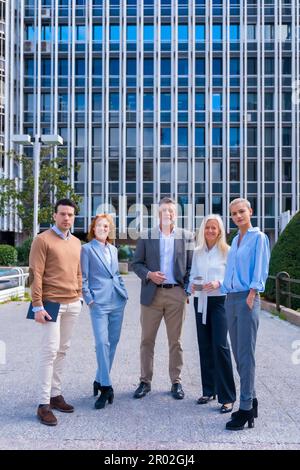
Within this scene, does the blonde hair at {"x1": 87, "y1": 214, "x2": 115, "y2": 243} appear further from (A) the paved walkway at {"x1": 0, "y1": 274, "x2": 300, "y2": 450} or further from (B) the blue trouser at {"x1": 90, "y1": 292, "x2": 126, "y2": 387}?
(A) the paved walkway at {"x1": 0, "y1": 274, "x2": 300, "y2": 450}

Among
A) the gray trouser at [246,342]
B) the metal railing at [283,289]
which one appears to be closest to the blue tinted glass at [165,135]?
the metal railing at [283,289]

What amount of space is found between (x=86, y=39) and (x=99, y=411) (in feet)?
164

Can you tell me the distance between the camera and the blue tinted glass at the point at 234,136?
165 ft

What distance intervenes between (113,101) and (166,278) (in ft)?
154

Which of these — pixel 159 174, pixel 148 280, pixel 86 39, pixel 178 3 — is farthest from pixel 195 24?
pixel 148 280

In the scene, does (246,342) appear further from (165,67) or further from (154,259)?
(165,67)

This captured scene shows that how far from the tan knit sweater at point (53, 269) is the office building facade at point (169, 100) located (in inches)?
1736

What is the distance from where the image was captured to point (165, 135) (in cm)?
5059

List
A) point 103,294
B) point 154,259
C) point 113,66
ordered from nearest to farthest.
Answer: point 103,294, point 154,259, point 113,66

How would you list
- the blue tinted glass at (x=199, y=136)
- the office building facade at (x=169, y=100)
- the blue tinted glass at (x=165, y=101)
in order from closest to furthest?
the office building facade at (x=169, y=100), the blue tinted glass at (x=199, y=136), the blue tinted glass at (x=165, y=101)

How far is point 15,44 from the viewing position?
51906mm

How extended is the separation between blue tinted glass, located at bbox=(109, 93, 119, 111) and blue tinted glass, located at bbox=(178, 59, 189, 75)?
6.06 meters

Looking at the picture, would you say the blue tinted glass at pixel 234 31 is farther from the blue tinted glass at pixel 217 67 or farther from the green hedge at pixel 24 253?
the green hedge at pixel 24 253

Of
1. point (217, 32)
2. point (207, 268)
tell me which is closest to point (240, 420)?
point (207, 268)
